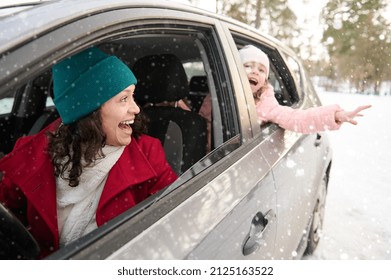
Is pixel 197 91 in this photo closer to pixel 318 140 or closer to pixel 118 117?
pixel 318 140

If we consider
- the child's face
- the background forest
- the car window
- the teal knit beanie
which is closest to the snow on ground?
the car window

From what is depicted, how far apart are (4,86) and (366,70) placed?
4857cm

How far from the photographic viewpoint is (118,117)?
1.48 meters

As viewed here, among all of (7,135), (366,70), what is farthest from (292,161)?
(366,70)

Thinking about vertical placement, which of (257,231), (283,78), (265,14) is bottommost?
(257,231)

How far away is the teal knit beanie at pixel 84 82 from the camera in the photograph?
A: 53.0 inches

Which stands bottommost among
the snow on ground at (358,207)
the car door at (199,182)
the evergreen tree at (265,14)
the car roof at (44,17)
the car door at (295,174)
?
the snow on ground at (358,207)

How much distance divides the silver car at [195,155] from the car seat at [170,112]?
1 cm

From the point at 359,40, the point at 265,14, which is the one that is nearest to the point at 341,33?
the point at 359,40

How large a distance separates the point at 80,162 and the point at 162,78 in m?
0.97

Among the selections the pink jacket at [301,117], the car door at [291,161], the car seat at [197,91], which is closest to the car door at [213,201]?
the car door at [291,161]

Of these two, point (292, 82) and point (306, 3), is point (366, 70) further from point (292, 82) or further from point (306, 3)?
point (292, 82)

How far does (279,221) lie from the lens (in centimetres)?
175

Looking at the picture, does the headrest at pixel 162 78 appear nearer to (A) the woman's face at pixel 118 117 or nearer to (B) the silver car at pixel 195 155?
(B) the silver car at pixel 195 155
